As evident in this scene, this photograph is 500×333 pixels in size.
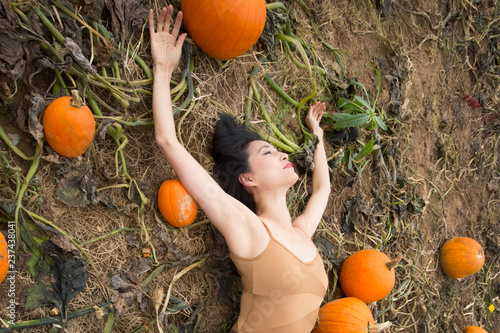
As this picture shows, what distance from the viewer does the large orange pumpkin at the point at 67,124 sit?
1634 millimetres

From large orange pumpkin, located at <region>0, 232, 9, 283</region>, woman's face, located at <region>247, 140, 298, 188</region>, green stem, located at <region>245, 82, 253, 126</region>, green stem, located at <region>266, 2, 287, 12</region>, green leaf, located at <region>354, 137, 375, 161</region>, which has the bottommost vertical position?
green leaf, located at <region>354, 137, 375, 161</region>

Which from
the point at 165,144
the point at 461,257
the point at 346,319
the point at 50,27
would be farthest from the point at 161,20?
the point at 461,257

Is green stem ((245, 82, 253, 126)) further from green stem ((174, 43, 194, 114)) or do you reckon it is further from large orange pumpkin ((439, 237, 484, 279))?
large orange pumpkin ((439, 237, 484, 279))

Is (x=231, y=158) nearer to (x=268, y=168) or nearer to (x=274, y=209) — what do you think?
(x=268, y=168)

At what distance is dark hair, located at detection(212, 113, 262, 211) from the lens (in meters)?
2.22

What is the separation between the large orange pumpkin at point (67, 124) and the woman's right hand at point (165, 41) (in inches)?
19.4

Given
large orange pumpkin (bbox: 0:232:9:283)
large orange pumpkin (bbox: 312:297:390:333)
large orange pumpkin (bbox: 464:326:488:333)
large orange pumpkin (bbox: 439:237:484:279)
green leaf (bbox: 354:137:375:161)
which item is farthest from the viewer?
large orange pumpkin (bbox: 464:326:488:333)

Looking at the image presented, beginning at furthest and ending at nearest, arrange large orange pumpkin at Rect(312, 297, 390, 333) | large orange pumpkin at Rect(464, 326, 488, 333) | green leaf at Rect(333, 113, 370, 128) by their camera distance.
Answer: large orange pumpkin at Rect(464, 326, 488, 333)
green leaf at Rect(333, 113, 370, 128)
large orange pumpkin at Rect(312, 297, 390, 333)

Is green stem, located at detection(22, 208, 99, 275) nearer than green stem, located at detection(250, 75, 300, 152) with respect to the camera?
Yes

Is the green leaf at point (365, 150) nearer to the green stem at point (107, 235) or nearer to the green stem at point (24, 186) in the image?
the green stem at point (107, 235)

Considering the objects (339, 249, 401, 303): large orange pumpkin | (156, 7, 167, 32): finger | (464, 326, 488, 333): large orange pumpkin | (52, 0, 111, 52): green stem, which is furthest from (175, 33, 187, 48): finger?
(464, 326, 488, 333): large orange pumpkin

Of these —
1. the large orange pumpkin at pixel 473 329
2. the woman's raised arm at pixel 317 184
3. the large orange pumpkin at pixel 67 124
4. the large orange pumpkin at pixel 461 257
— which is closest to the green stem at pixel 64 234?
the large orange pumpkin at pixel 67 124

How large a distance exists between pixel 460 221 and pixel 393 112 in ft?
4.86

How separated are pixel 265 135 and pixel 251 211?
75 centimetres
